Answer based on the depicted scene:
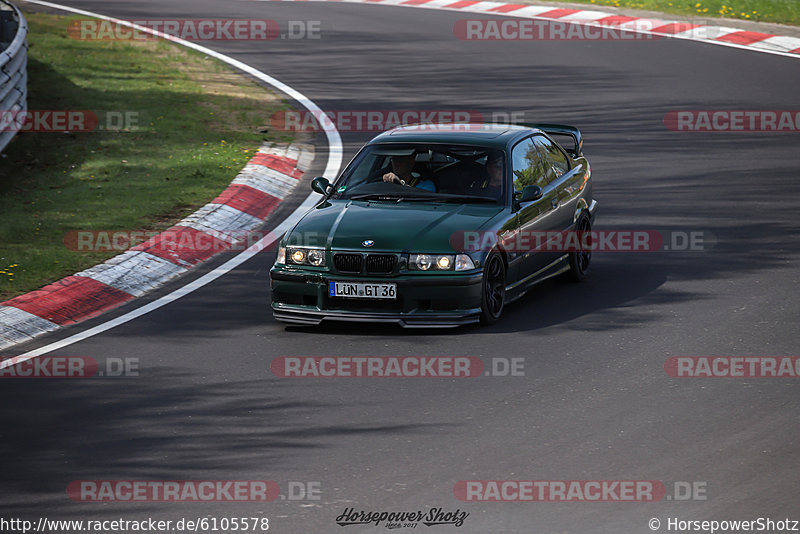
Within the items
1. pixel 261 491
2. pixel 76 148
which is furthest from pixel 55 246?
pixel 261 491

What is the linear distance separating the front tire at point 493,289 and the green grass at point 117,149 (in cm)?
401

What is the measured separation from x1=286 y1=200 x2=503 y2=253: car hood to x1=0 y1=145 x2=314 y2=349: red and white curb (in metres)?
1.95

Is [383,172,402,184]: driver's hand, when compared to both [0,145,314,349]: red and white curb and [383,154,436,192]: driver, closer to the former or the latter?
[383,154,436,192]: driver

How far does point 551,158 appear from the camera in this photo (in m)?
12.1

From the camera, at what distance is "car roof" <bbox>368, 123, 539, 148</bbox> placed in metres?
11.2

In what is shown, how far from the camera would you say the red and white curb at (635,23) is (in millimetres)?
24781

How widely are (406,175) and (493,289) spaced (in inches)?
58.3

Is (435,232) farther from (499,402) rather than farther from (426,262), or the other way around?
(499,402)

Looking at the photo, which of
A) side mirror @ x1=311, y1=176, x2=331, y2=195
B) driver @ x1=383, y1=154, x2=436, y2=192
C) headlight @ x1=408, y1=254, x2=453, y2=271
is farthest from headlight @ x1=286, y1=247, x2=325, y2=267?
driver @ x1=383, y1=154, x2=436, y2=192

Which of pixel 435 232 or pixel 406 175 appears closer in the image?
pixel 435 232

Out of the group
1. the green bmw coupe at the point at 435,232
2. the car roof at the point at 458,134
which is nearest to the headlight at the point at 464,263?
the green bmw coupe at the point at 435,232

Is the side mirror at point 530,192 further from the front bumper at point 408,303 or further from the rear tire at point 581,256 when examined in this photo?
the front bumper at point 408,303

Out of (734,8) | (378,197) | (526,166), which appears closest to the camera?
(378,197)

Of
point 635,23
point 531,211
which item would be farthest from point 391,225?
point 635,23
